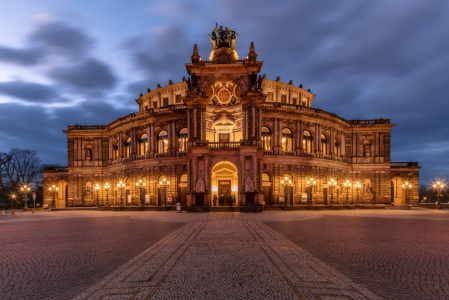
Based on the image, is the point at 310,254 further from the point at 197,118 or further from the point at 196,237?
the point at 197,118

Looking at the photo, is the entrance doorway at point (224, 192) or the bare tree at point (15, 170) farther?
the bare tree at point (15, 170)

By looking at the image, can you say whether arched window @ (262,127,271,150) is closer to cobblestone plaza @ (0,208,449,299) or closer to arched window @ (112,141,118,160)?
cobblestone plaza @ (0,208,449,299)

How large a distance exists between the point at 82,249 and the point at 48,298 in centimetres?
540

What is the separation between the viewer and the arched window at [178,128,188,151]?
1660 inches

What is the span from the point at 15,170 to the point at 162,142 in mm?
41514

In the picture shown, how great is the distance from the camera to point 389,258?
9609mm

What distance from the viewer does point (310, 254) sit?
33.1 feet

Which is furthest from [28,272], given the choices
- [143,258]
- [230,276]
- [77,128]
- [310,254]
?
[77,128]

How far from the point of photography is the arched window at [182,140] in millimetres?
42172

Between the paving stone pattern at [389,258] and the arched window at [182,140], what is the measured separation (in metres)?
29.8

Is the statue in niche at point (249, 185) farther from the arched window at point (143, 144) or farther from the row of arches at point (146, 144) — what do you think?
the arched window at point (143, 144)

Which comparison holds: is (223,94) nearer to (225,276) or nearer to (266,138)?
(266,138)

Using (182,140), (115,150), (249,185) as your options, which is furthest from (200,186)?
(115,150)

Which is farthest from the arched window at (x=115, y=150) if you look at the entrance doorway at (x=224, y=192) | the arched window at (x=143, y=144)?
the entrance doorway at (x=224, y=192)
